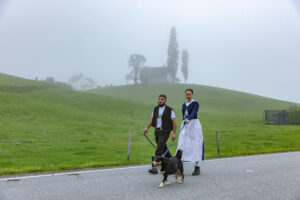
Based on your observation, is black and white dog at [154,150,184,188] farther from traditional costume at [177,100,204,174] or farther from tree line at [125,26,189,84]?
tree line at [125,26,189,84]

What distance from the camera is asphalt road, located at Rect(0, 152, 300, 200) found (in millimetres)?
5430

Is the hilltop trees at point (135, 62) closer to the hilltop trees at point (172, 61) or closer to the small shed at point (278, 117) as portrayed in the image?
the hilltop trees at point (172, 61)

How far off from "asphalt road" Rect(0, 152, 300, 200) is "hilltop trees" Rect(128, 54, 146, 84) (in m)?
106

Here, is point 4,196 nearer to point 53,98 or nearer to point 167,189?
point 167,189

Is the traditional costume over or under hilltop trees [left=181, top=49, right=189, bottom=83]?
under

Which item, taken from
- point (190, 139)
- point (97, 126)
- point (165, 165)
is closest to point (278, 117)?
point (97, 126)

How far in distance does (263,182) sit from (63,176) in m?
4.75

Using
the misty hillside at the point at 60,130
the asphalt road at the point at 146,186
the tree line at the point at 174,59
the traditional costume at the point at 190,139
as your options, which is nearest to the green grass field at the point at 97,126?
the misty hillside at the point at 60,130

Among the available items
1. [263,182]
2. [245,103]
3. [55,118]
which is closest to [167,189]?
[263,182]

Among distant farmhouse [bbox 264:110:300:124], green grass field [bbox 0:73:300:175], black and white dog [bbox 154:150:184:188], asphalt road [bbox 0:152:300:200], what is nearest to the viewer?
asphalt road [bbox 0:152:300:200]

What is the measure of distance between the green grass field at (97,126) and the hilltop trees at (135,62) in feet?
22.3

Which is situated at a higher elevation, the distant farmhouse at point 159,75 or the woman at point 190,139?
the distant farmhouse at point 159,75

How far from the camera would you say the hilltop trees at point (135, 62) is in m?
114

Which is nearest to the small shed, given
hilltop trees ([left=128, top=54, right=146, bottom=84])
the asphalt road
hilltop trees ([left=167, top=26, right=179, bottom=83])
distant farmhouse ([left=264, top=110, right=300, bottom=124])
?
distant farmhouse ([left=264, top=110, right=300, bottom=124])
